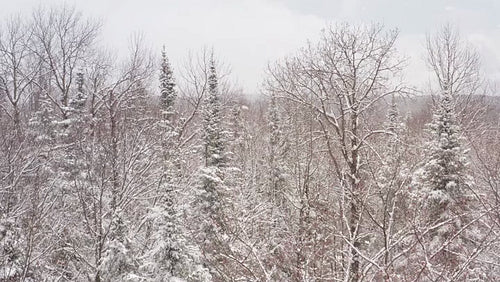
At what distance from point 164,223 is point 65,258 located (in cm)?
437

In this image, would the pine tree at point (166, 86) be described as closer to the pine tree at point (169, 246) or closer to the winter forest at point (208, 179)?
the winter forest at point (208, 179)

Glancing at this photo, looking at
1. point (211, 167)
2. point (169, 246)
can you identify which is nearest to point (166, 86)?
point (211, 167)

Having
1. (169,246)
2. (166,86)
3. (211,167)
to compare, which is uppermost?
(166,86)

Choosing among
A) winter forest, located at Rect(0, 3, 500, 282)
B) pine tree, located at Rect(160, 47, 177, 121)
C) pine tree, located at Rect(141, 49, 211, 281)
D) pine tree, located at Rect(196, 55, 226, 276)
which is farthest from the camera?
pine tree, located at Rect(160, 47, 177, 121)

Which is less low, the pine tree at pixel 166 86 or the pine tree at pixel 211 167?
the pine tree at pixel 166 86

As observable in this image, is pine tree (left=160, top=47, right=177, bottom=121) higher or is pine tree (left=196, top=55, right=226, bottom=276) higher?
pine tree (left=160, top=47, right=177, bottom=121)

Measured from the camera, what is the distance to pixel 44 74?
1873 cm

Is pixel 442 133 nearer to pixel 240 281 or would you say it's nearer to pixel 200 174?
pixel 200 174

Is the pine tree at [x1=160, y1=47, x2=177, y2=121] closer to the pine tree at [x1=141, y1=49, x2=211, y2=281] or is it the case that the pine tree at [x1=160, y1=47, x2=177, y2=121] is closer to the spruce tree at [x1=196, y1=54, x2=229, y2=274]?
the spruce tree at [x1=196, y1=54, x2=229, y2=274]

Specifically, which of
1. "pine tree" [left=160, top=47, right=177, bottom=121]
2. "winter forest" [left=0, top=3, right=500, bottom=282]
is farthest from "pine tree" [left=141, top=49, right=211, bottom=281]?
"pine tree" [left=160, top=47, right=177, bottom=121]

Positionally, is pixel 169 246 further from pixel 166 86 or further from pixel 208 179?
pixel 166 86

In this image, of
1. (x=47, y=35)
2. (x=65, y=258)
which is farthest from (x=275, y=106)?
(x=65, y=258)

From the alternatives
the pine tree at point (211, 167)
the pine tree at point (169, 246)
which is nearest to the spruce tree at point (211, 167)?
the pine tree at point (211, 167)

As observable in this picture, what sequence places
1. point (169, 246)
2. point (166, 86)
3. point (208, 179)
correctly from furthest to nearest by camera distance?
point (166, 86)
point (208, 179)
point (169, 246)
